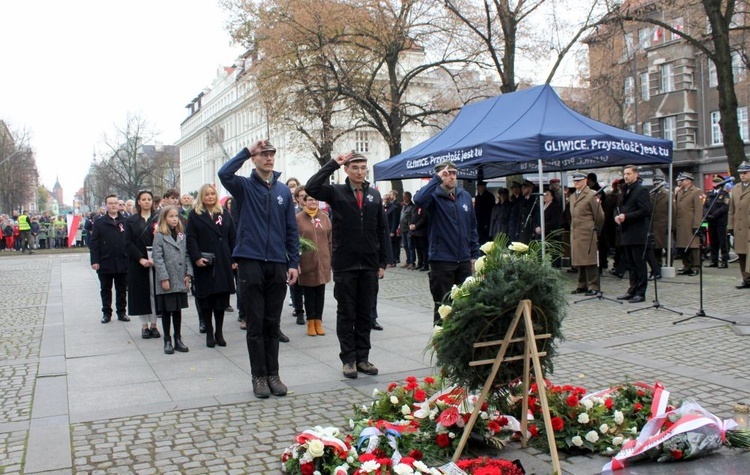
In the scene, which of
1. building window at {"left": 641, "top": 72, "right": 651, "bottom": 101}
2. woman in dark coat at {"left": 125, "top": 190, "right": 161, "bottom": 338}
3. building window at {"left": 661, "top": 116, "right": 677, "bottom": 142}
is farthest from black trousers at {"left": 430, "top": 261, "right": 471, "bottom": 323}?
building window at {"left": 641, "top": 72, "right": 651, "bottom": 101}

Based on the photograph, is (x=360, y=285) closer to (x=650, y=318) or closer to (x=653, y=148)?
(x=650, y=318)

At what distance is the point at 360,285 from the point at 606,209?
32.7 ft

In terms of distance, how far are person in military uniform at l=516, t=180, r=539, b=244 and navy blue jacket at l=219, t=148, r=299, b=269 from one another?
29.0 ft

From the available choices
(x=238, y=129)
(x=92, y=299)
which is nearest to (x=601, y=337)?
(x=92, y=299)

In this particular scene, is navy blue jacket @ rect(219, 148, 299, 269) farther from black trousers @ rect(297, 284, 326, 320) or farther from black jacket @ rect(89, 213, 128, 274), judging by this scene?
black jacket @ rect(89, 213, 128, 274)

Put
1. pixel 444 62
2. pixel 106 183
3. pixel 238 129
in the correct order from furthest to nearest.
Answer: pixel 238 129 < pixel 106 183 < pixel 444 62

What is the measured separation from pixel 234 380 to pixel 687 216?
11.8 m

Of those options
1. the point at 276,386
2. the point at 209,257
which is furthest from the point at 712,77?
the point at 276,386

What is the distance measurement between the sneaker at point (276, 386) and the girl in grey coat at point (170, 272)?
2430 millimetres

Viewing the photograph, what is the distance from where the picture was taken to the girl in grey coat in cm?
826

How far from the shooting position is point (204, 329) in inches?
361

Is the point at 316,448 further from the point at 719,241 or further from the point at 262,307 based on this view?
the point at 719,241

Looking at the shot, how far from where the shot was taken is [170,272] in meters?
8.38

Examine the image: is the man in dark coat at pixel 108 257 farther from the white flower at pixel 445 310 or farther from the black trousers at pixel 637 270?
the black trousers at pixel 637 270
